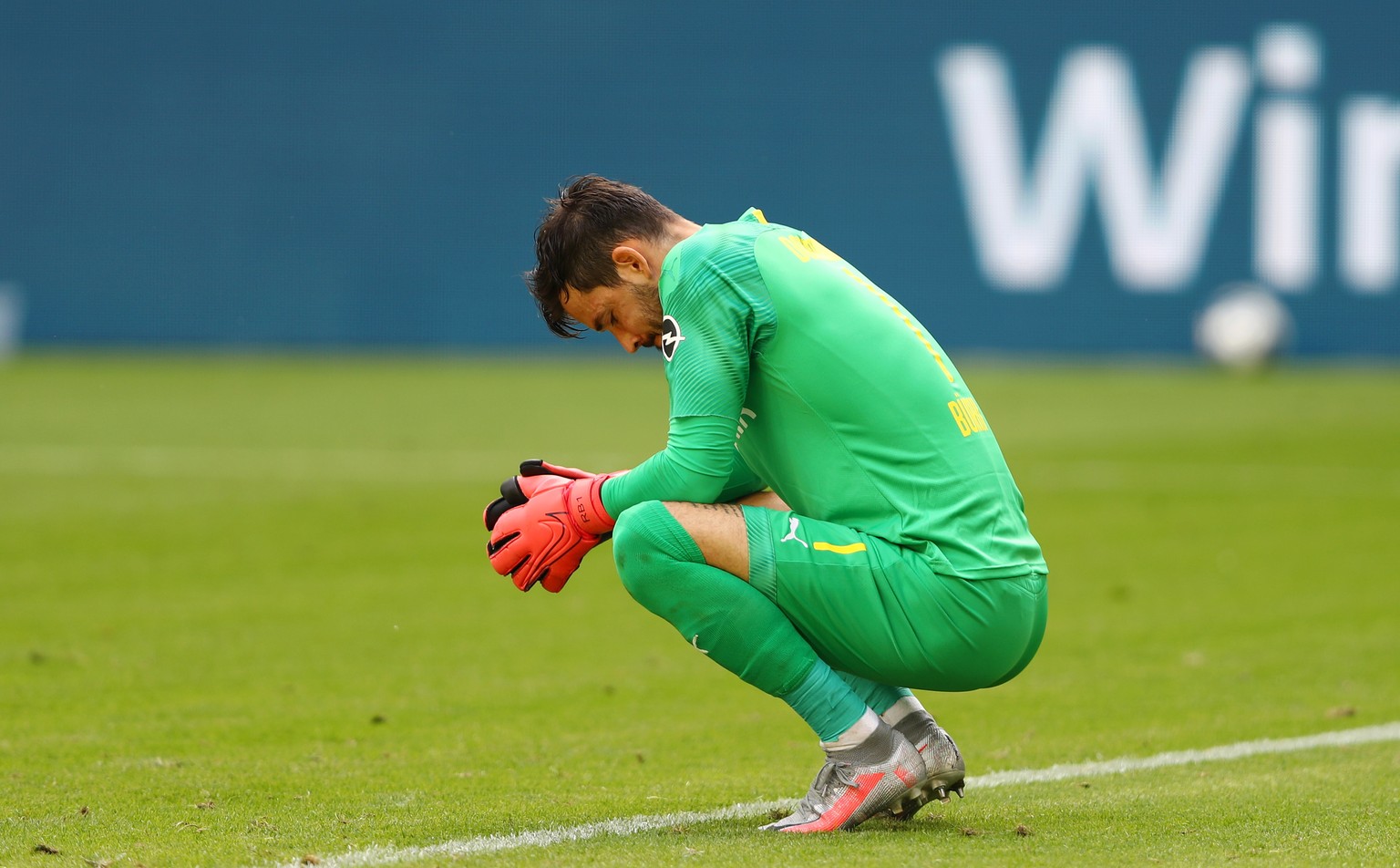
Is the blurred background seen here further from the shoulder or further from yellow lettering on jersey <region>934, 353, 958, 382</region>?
the shoulder

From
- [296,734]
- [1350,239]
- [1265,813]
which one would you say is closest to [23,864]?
[296,734]

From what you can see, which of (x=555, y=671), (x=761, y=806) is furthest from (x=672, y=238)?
(x=555, y=671)

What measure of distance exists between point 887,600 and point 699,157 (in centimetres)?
1767

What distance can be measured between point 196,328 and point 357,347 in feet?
6.53

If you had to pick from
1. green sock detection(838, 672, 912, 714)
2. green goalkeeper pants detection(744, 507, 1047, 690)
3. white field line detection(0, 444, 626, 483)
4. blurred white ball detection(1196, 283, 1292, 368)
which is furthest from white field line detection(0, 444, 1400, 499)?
green goalkeeper pants detection(744, 507, 1047, 690)

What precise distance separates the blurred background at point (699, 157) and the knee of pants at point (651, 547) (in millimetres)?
15963

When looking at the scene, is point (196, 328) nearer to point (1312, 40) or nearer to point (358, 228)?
point (358, 228)

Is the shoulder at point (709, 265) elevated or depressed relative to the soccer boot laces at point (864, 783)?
elevated

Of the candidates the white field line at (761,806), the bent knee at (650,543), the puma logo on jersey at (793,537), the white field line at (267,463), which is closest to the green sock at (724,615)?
the bent knee at (650,543)

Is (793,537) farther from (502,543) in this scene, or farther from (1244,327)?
(1244,327)

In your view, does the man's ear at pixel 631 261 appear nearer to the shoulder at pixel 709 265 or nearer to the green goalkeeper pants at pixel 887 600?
the shoulder at pixel 709 265

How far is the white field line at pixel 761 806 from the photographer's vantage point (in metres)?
3.86

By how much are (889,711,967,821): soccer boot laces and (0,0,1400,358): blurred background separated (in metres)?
15.6

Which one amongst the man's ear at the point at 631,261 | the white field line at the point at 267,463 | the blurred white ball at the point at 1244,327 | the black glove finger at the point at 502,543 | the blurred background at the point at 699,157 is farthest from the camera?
the blurred background at the point at 699,157
